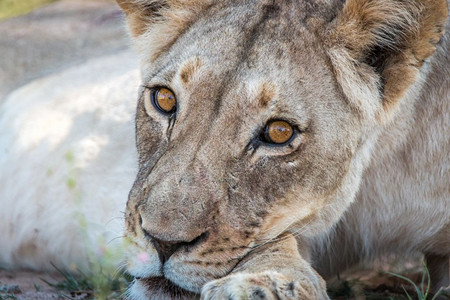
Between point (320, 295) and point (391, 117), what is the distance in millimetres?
850

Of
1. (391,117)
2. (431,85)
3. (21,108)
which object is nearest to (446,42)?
(431,85)

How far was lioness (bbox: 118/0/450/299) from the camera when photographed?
298 centimetres

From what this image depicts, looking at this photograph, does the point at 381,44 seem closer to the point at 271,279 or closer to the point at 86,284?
the point at 271,279

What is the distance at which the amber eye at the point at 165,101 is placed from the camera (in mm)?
3336

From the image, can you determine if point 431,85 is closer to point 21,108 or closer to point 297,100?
point 297,100

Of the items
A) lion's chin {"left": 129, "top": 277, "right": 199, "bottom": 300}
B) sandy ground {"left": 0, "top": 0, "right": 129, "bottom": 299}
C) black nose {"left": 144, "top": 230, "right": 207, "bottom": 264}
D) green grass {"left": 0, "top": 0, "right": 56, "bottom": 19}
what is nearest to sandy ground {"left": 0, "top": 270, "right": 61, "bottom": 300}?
lion's chin {"left": 129, "top": 277, "right": 199, "bottom": 300}

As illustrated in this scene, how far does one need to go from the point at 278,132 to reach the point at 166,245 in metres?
0.60

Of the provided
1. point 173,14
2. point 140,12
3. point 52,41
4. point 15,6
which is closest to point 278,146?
point 173,14

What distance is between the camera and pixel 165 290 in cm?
302

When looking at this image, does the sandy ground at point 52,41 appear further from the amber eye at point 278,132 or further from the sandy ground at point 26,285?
the amber eye at point 278,132

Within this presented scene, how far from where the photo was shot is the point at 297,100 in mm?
3219

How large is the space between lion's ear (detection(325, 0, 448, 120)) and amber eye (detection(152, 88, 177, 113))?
0.62 metres

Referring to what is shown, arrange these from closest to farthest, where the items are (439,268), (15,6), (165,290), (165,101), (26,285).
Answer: (165,290), (165,101), (439,268), (26,285), (15,6)

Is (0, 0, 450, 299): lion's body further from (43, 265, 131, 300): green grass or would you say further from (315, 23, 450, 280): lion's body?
(43, 265, 131, 300): green grass
